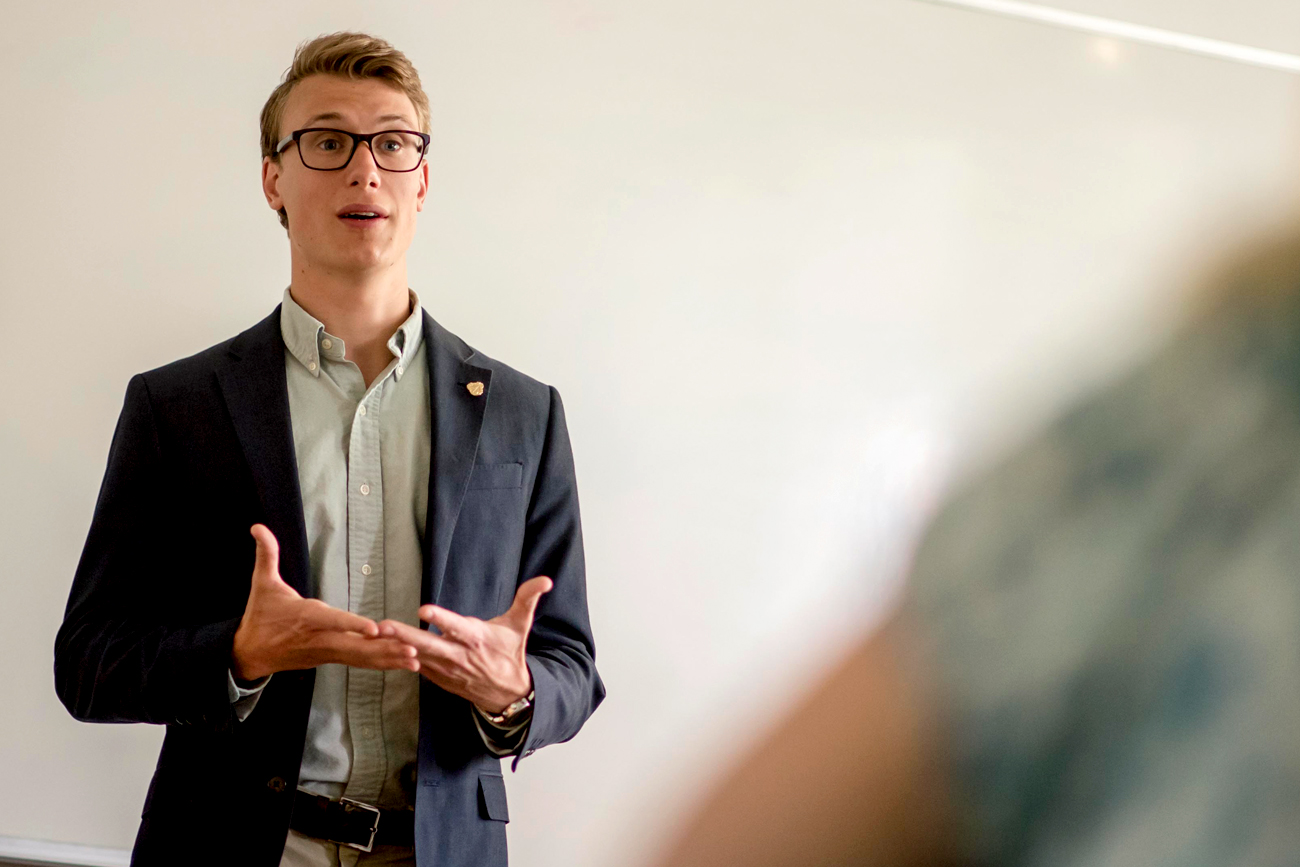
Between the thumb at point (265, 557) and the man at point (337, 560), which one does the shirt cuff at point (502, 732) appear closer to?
the man at point (337, 560)

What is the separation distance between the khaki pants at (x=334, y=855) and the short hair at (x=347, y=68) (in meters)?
0.80

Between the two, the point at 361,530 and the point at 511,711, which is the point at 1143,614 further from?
the point at 361,530

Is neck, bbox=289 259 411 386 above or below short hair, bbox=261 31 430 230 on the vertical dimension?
below

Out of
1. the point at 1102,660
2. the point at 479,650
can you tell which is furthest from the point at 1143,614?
the point at 479,650

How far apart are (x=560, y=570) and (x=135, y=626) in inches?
20.7

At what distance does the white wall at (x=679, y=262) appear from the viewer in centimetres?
178

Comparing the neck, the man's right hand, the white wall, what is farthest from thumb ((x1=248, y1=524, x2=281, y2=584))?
the white wall

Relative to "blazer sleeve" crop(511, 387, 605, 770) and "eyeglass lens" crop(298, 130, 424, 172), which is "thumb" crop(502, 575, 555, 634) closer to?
"blazer sleeve" crop(511, 387, 605, 770)

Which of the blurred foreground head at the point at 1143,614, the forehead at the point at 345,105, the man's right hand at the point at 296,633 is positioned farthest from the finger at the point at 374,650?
the blurred foreground head at the point at 1143,614

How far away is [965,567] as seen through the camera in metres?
2.12

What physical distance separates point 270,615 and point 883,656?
4.30ft

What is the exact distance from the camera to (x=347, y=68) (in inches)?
55.5

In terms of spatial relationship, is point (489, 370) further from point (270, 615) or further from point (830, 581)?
point (830, 581)

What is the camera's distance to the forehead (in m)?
1.39
